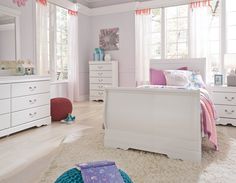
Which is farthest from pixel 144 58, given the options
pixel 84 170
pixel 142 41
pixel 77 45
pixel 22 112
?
pixel 84 170

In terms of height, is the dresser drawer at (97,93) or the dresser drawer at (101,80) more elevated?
the dresser drawer at (101,80)

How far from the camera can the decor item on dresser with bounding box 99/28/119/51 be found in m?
6.43

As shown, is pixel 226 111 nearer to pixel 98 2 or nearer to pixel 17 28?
pixel 17 28

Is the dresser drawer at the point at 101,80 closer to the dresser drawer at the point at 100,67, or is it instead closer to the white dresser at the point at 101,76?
the white dresser at the point at 101,76

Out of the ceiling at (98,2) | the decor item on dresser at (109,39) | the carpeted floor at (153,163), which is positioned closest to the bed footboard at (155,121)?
the carpeted floor at (153,163)

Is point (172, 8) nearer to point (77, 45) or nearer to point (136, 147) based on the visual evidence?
point (77, 45)

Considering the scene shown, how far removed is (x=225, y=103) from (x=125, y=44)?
10.8 feet

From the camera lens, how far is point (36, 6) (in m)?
4.79

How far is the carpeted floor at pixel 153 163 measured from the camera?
191cm

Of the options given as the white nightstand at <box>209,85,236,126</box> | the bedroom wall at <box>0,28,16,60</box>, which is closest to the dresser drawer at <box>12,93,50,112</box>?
the bedroom wall at <box>0,28,16,60</box>

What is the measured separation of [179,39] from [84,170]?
504 centimetres

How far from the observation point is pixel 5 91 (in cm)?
309

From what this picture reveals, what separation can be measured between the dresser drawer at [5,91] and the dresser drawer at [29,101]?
0.12 meters

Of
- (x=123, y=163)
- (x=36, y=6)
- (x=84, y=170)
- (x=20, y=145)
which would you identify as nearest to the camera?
(x=84, y=170)
